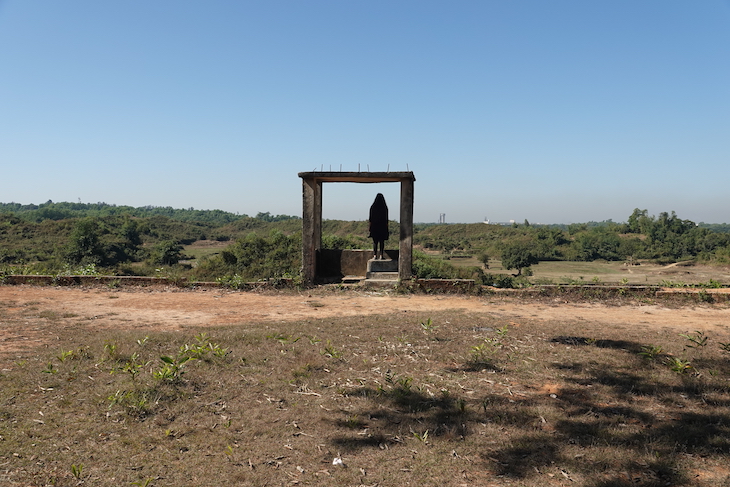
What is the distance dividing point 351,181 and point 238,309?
4.28 metres

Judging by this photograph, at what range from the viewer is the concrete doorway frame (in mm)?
9984

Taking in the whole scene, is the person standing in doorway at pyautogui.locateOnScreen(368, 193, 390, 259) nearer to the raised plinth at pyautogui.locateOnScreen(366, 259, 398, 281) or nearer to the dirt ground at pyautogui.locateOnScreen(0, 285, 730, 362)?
the raised plinth at pyautogui.locateOnScreen(366, 259, 398, 281)

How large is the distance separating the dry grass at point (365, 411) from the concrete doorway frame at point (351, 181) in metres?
4.52

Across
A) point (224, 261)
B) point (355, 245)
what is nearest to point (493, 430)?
point (355, 245)

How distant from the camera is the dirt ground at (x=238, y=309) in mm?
6543

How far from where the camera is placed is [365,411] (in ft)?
12.1

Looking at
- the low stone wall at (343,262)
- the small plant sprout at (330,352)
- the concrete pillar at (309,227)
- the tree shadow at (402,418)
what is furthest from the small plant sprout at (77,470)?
the low stone wall at (343,262)

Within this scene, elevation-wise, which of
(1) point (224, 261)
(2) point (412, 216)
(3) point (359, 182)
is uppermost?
(3) point (359, 182)

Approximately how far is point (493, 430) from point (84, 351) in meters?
4.45

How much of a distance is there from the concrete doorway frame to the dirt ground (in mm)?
947

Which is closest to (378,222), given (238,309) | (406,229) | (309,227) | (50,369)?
(406,229)

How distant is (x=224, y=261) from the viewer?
14.1 m

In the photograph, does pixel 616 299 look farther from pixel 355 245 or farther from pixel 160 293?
pixel 160 293

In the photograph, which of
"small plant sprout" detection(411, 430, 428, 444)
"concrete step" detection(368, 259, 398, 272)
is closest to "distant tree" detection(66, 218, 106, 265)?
"concrete step" detection(368, 259, 398, 272)
